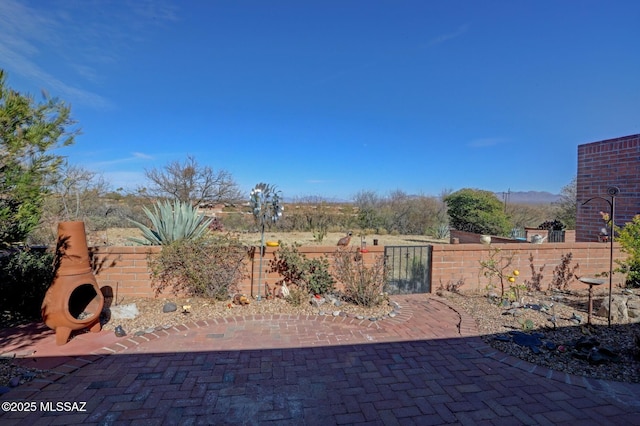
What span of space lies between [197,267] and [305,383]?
9.57 ft

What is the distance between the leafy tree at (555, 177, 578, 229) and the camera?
13567mm

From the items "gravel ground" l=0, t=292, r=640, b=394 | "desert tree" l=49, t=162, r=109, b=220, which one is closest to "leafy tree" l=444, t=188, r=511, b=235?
"gravel ground" l=0, t=292, r=640, b=394

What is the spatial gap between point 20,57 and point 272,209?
16.2ft

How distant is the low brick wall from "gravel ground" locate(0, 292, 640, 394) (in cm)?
32

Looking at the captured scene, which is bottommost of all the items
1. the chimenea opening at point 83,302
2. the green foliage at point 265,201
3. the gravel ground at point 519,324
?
the gravel ground at point 519,324

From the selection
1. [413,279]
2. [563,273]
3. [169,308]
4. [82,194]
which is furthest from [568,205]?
[82,194]

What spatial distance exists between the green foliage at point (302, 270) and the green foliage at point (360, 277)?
0.80 ft

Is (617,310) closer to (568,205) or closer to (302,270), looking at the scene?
(302,270)

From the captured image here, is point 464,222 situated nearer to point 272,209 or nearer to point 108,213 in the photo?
point 272,209

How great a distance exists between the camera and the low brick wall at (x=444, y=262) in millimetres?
4695

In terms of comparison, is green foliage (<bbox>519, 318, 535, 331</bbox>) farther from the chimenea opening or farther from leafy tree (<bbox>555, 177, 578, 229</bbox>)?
leafy tree (<bbox>555, 177, 578, 229</bbox>)

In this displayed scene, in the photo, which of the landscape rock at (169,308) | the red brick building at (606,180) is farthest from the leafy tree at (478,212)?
the landscape rock at (169,308)

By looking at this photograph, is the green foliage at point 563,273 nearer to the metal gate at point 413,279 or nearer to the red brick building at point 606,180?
the red brick building at point 606,180

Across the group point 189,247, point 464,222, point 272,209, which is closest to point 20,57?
point 189,247
